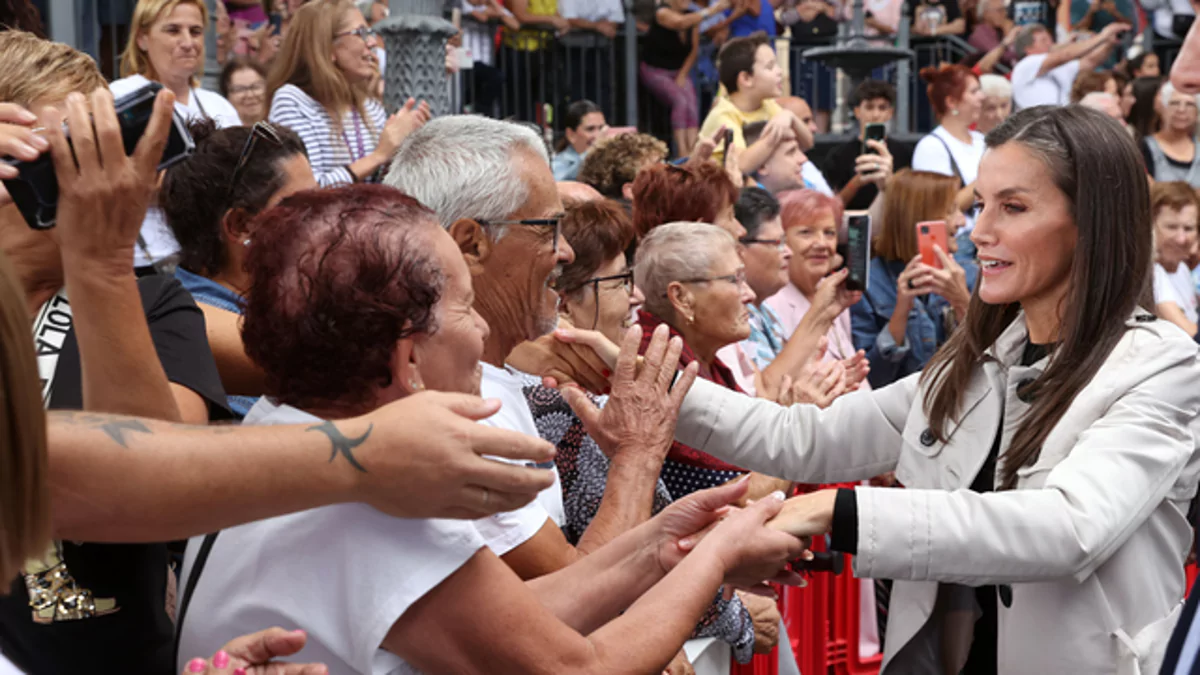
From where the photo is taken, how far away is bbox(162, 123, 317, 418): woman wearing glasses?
318 cm

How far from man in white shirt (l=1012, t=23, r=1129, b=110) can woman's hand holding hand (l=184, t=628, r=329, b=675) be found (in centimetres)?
976

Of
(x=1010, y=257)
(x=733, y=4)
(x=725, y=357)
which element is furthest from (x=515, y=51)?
(x=1010, y=257)

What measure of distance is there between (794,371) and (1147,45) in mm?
9660

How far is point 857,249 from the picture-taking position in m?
5.08

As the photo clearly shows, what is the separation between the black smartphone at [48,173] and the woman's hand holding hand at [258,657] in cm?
74

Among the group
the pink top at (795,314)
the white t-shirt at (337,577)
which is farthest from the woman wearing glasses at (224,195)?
the pink top at (795,314)

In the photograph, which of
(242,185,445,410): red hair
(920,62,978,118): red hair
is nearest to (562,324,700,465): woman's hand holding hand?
(242,185,445,410): red hair

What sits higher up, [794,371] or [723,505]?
[723,505]

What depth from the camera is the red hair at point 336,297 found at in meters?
1.92

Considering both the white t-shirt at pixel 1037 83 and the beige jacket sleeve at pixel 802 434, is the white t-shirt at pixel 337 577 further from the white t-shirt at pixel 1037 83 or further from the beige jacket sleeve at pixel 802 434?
the white t-shirt at pixel 1037 83

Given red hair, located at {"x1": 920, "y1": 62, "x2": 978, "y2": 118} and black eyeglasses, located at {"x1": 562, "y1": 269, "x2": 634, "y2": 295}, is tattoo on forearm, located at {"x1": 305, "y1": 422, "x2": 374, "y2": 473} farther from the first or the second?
red hair, located at {"x1": 920, "y1": 62, "x2": 978, "y2": 118}

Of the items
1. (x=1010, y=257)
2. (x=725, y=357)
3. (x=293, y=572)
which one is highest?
(x=1010, y=257)

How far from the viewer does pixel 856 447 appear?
2994 millimetres

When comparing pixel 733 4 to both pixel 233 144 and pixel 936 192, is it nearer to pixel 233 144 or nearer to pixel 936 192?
pixel 936 192
